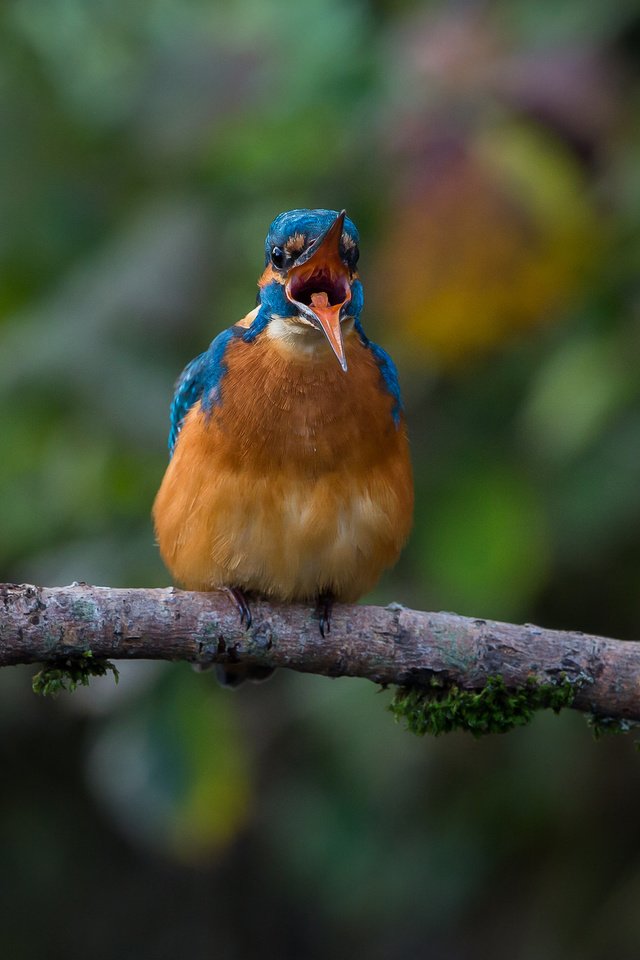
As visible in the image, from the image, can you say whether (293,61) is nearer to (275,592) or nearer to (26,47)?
(26,47)

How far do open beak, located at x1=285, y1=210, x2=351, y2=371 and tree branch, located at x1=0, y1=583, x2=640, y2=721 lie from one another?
0.76 metres

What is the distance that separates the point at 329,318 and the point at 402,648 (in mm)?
891

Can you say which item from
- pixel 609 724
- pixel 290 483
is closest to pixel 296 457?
pixel 290 483

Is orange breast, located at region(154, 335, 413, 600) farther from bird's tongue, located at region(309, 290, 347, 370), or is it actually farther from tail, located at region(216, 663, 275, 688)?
tail, located at region(216, 663, 275, 688)

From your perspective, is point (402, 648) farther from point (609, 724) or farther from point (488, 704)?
point (609, 724)

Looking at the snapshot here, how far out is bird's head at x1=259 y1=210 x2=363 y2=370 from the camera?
3.63 meters

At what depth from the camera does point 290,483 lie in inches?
147

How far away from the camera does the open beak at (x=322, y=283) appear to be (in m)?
3.57

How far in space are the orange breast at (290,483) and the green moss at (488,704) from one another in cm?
47

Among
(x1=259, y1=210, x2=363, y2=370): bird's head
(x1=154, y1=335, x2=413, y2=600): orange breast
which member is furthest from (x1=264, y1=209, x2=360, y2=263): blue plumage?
(x1=154, y1=335, x2=413, y2=600): orange breast

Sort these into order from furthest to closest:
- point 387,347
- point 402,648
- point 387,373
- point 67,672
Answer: point 387,347 < point 387,373 < point 402,648 < point 67,672

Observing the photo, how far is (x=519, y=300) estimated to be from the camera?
4.85 m

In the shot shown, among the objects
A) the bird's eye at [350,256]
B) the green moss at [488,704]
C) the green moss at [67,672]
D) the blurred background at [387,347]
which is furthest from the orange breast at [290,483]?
the blurred background at [387,347]

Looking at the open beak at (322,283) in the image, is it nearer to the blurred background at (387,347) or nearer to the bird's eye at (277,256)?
the bird's eye at (277,256)
